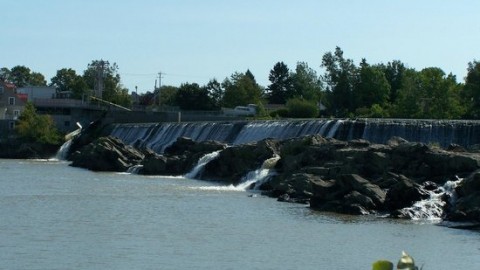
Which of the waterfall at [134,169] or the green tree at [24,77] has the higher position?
the green tree at [24,77]

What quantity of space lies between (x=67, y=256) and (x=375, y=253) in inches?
365

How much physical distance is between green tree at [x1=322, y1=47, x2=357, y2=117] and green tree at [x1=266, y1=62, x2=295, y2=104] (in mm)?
35258

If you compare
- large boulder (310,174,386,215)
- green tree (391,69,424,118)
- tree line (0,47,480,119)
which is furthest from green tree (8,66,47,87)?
large boulder (310,174,386,215)

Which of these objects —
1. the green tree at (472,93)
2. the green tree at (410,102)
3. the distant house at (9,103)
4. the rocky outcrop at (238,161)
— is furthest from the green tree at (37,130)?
the green tree at (472,93)

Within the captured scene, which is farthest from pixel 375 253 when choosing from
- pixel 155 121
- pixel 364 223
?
pixel 155 121

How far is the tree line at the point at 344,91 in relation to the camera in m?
83.2

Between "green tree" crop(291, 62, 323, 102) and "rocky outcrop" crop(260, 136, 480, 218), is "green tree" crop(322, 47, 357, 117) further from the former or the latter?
"rocky outcrop" crop(260, 136, 480, 218)

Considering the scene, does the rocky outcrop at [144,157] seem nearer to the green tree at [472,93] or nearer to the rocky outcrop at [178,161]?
the rocky outcrop at [178,161]

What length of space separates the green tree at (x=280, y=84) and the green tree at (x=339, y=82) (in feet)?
116

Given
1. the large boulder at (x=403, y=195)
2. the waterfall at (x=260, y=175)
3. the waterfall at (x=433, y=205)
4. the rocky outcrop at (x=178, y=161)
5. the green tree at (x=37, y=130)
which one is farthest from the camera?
the green tree at (x=37, y=130)

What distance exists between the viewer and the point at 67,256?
2853 centimetres

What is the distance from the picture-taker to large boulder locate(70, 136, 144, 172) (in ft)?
234

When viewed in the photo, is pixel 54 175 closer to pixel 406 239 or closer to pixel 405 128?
pixel 405 128

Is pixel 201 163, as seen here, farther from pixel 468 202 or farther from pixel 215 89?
pixel 215 89
